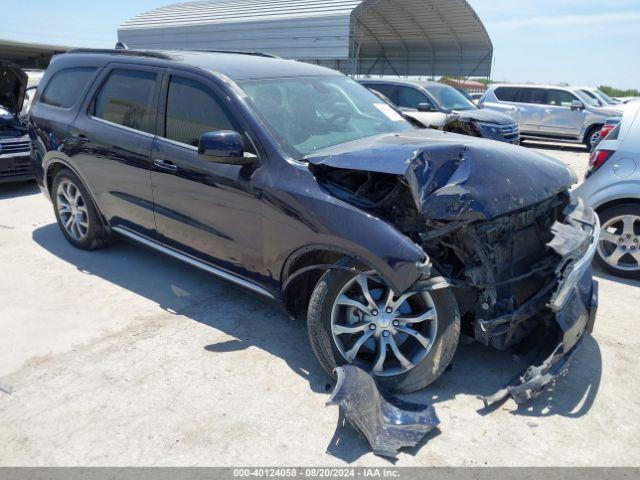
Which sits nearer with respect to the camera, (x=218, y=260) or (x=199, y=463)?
(x=199, y=463)

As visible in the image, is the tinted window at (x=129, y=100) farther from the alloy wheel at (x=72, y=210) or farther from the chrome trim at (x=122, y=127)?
the alloy wheel at (x=72, y=210)

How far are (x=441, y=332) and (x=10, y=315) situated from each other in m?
3.22

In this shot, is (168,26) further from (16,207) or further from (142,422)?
(142,422)

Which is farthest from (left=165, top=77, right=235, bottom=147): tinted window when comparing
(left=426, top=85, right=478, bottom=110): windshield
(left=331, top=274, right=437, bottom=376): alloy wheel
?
(left=426, top=85, right=478, bottom=110): windshield

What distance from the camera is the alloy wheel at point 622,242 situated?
4.86 metres

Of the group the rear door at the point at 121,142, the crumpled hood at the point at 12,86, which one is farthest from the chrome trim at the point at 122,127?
the crumpled hood at the point at 12,86

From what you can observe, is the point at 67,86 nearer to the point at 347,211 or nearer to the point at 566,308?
the point at 347,211

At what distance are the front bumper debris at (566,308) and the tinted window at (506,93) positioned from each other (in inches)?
550

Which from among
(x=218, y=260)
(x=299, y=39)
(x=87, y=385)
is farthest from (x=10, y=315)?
(x=299, y=39)

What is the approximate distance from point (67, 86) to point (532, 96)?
47.2 feet

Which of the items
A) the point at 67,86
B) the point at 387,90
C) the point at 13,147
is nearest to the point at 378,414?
the point at 67,86

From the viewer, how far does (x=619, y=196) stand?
15.9 feet

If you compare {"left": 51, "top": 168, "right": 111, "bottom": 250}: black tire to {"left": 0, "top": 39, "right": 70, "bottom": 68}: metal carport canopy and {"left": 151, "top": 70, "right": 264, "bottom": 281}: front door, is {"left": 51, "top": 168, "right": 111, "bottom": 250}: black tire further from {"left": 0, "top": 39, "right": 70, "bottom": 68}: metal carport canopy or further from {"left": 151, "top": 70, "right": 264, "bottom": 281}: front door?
{"left": 0, "top": 39, "right": 70, "bottom": 68}: metal carport canopy

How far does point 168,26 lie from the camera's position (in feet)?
99.0
